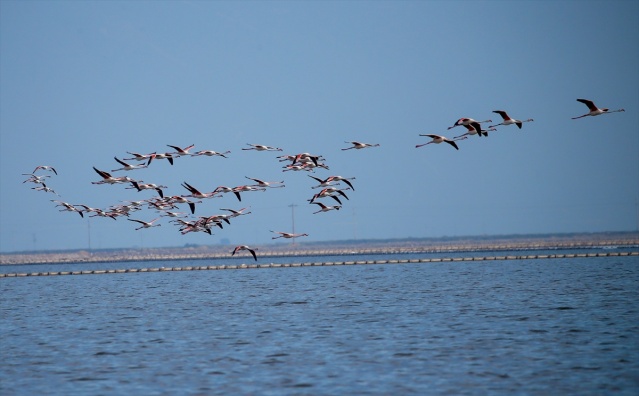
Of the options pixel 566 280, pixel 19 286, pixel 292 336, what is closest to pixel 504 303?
pixel 292 336

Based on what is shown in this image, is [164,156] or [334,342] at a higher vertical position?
[164,156]

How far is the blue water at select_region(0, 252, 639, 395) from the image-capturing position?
25344 mm

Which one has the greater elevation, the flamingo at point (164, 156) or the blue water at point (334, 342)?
the flamingo at point (164, 156)

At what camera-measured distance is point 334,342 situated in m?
33.2

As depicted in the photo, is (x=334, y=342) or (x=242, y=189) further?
(x=242, y=189)

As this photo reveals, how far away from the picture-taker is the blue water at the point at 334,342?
25344 mm

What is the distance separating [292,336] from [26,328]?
1347 cm

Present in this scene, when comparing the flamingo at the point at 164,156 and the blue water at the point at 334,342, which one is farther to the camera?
the flamingo at the point at 164,156

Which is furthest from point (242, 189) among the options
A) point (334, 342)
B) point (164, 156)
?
point (334, 342)

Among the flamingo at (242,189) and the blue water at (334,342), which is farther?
the flamingo at (242,189)

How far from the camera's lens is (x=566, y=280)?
2628 inches

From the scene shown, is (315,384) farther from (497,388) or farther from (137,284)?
(137,284)

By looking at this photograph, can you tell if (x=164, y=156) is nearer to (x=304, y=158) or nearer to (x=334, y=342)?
(x=304, y=158)

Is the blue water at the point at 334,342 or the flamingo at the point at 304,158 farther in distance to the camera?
the flamingo at the point at 304,158
